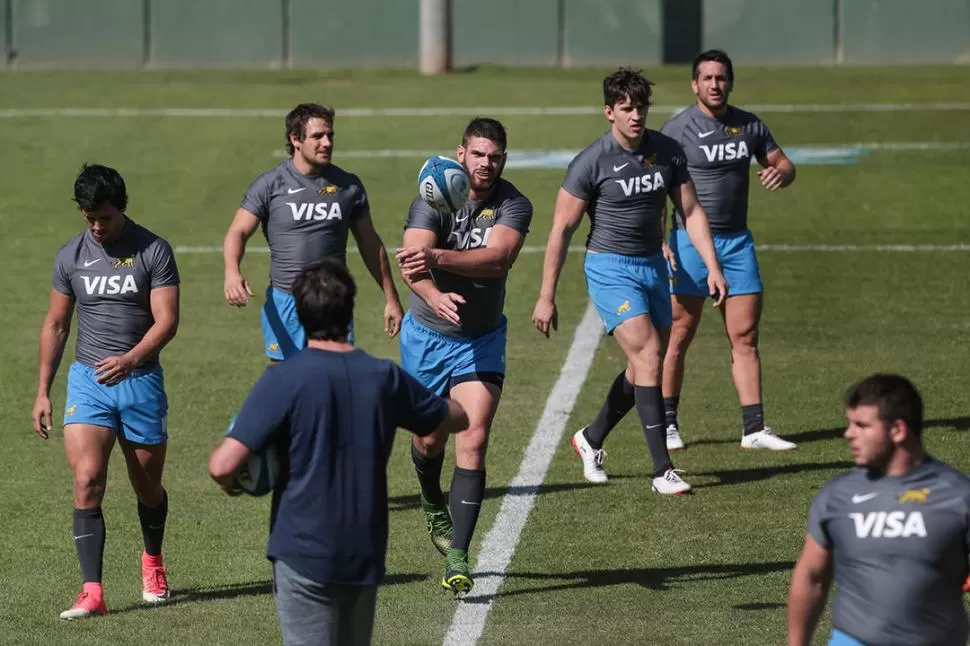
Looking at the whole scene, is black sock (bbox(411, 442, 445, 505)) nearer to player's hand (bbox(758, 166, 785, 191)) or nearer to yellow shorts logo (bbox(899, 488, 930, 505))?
player's hand (bbox(758, 166, 785, 191))

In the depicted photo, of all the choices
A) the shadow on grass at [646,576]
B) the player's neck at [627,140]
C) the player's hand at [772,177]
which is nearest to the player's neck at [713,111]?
the player's hand at [772,177]

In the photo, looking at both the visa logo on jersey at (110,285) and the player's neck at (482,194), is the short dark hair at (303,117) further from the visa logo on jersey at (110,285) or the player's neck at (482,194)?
the visa logo on jersey at (110,285)

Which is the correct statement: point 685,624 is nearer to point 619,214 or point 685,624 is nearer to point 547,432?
point 619,214

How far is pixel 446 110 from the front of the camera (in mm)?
28578

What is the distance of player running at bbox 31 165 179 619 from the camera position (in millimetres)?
8484

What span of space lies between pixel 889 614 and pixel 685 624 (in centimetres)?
299

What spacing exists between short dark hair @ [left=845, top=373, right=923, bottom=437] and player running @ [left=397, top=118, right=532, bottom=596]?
3.36 meters

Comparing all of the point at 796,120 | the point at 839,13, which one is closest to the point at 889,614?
the point at 796,120

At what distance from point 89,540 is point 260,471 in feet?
9.67

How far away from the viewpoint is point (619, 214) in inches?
420

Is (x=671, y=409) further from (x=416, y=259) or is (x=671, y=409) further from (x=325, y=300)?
(x=325, y=300)

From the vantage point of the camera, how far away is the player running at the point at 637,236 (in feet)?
34.7

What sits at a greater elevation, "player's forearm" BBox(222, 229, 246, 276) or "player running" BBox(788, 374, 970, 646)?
"player's forearm" BBox(222, 229, 246, 276)

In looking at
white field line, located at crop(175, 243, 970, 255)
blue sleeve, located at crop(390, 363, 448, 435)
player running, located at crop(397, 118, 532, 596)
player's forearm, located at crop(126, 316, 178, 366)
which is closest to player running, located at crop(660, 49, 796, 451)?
player running, located at crop(397, 118, 532, 596)
